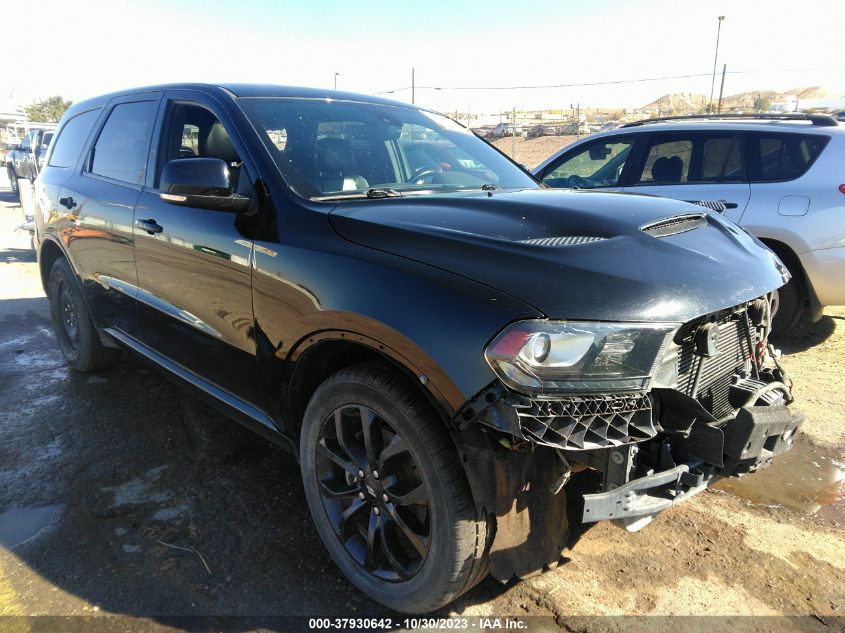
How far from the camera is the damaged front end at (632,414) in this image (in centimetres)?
176

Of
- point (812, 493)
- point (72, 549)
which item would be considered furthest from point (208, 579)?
point (812, 493)

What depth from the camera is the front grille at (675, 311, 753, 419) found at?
6.72 ft

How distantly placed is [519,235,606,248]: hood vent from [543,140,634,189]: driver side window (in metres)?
3.91

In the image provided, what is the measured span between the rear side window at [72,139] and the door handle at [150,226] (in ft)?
4.92

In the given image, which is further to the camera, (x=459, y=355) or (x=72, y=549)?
(x=72, y=549)

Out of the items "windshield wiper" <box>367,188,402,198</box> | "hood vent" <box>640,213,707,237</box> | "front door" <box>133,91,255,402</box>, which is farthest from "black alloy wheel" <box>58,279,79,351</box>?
"hood vent" <box>640,213,707,237</box>

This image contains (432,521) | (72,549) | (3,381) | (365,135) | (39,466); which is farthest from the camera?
(3,381)

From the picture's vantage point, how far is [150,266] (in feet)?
10.7

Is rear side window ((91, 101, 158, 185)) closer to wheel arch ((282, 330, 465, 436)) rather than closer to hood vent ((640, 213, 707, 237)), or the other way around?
wheel arch ((282, 330, 465, 436))

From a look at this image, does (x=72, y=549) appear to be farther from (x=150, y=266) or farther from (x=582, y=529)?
(x=582, y=529)

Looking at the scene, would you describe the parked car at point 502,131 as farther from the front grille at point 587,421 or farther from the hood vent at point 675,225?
the front grille at point 587,421

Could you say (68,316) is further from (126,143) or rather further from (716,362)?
(716,362)

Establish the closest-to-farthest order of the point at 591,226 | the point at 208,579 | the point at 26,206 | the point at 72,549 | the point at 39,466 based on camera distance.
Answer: the point at 591,226 → the point at 208,579 → the point at 72,549 → the point at 39,466 → the point at 26,206

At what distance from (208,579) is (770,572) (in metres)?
2.33
